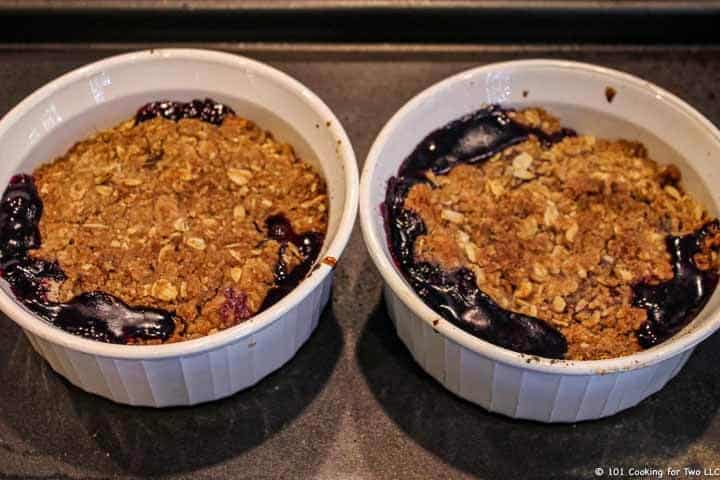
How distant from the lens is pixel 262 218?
1864 mm

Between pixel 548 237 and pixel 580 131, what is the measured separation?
1.03 ft

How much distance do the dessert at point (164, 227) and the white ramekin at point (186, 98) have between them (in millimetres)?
37

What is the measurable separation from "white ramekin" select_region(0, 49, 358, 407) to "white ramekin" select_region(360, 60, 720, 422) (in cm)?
12

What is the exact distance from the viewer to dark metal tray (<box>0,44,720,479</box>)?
5.69ft

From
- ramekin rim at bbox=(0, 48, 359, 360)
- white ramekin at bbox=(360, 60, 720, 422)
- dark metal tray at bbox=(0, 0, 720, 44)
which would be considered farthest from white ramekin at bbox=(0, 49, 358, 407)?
dark metal tray at bbox=(0, 0, 720, 44)

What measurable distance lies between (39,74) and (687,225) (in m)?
1.51

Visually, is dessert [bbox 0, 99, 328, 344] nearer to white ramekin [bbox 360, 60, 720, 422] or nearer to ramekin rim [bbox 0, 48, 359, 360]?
ramekin rim [bbox 0, 48, 359, 360]

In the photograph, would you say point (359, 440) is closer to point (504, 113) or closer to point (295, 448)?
point (295, 448)

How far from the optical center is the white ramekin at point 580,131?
1.61 m

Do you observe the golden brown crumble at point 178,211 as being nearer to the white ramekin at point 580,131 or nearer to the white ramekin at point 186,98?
the white ramekin at point 186,98

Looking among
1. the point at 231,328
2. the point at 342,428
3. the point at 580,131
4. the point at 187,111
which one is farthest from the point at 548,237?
the point at 187,111

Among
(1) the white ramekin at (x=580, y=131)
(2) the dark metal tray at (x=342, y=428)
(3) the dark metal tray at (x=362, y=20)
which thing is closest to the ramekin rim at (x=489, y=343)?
(1) the white ramekin at (x=580, y=131)

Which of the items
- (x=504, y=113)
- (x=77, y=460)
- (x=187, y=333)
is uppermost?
(x=504, y=113)

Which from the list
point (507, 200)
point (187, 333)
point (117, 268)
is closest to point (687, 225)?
point (507, 200)
